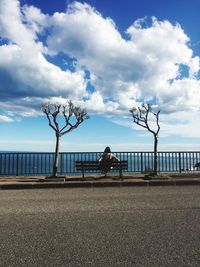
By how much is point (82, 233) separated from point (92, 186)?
24.8 ft

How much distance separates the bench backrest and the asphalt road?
6.45 m

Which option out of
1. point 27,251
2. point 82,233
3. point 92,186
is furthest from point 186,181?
point 27,251

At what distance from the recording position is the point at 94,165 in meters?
16.4

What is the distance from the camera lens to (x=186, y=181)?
1381cm

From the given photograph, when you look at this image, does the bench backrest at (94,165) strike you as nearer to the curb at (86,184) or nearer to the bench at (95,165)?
the bench at (95,165)

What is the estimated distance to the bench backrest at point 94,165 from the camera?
53.0ft

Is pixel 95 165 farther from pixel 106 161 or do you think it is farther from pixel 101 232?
pixel 101 232

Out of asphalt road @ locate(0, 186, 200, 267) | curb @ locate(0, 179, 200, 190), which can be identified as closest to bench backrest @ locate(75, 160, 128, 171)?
curb @ locate(0, 179, 200, 190)

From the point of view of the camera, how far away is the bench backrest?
1614 cm

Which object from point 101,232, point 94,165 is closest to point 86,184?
point 94,165

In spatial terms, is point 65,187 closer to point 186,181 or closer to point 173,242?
point 186,181

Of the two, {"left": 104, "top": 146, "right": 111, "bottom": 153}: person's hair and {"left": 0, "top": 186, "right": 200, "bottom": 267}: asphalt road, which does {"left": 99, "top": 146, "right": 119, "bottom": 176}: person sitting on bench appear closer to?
{"left": 104, "top": 146, "right": 111, "bottom": 153}: person's hair

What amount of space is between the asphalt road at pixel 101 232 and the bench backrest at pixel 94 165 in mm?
6447

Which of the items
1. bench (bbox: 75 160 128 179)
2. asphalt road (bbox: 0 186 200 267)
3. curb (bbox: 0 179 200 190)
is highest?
bench (bbox: 75 160 128 179)
